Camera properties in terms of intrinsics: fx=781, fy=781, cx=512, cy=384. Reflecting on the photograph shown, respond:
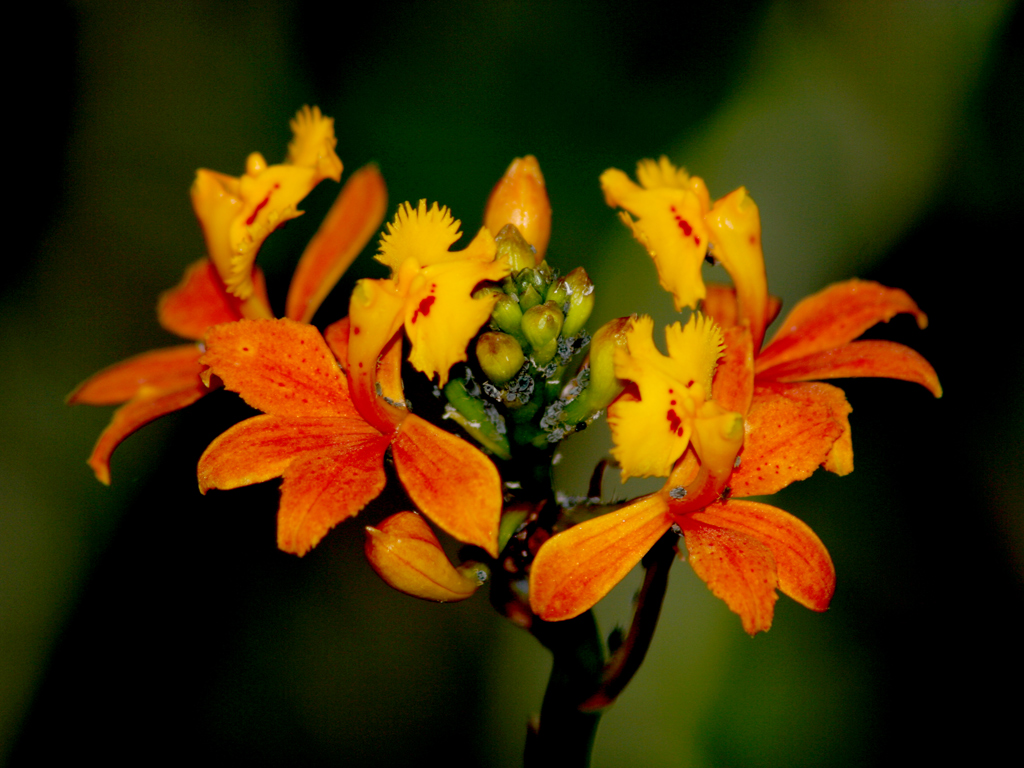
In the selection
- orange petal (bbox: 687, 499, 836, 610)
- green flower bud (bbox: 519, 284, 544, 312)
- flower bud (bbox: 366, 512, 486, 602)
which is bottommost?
flower bud (bbox: 366, 512, 486, 602)

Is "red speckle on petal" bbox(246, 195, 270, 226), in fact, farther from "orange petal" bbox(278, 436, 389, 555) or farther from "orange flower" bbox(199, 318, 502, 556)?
"orange petal" bbox(278, 436, 389, 555)

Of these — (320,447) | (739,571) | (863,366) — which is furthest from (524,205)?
Result: (739,571)

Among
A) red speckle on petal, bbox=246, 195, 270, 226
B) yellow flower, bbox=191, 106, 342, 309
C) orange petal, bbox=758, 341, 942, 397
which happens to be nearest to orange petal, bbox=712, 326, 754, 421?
orange petal, bbox=758, 341, 942, 397

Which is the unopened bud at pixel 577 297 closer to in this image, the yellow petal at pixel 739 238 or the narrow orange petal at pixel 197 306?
the yellow petal at pixel 739 238

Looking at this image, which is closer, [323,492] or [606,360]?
[323,492]

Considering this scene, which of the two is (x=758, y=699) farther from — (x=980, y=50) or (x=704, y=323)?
(x=980, y=50)

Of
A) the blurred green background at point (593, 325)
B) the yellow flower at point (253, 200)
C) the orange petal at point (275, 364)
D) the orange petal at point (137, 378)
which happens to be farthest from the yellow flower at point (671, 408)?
the blurred green background at point (593, 325)

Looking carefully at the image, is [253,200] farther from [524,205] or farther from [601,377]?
[601,377]
